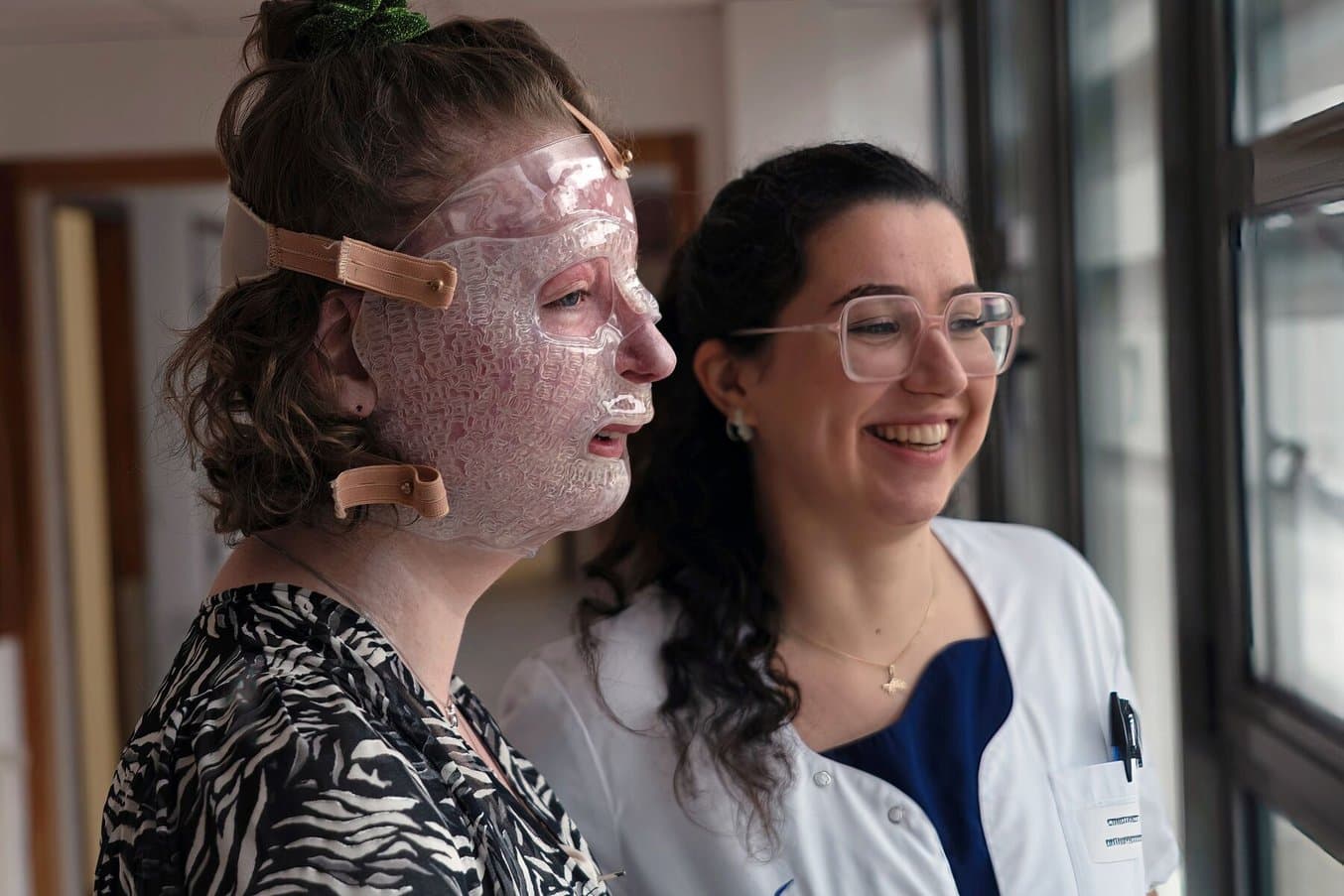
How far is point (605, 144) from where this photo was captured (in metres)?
1.17

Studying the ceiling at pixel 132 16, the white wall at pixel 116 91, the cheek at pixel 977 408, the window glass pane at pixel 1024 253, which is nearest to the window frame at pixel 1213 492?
the cheek at pixel 977 408

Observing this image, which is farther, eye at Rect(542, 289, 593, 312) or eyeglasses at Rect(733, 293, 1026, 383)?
eyeglasses at Rect(733, 293, 1026, 383)

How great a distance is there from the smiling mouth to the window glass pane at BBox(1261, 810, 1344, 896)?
2.37 feet

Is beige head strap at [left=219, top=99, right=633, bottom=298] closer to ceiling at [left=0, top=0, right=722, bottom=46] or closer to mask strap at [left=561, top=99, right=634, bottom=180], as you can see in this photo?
mask strap at [left=561, top=99, right=634, bottom=180]

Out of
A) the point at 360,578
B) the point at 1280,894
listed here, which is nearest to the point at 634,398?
the point at 360,578

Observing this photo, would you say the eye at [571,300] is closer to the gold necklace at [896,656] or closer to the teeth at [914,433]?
the teeth at [914,433]

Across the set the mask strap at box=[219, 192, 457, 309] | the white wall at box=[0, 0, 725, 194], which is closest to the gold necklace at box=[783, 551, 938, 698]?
the mask strap at box=[219, 192, 457, 309]

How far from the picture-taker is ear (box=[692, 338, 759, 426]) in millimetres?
1589

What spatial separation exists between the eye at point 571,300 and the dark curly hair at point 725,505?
470 mm

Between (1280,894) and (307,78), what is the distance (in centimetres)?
177

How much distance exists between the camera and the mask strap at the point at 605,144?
3.78ft

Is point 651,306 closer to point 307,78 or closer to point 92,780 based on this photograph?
point 307,78

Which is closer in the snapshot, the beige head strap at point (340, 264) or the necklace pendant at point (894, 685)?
the beige head strap at point (340, 264)

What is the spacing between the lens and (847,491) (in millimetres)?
1494
